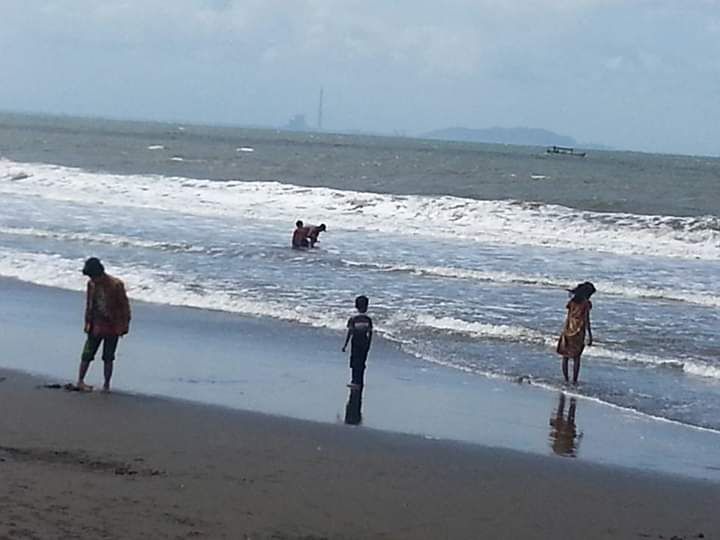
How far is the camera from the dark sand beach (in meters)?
7.05

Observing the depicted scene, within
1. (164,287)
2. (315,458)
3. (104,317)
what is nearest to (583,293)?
(104,317)

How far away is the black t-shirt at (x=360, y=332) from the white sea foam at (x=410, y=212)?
19.0 m

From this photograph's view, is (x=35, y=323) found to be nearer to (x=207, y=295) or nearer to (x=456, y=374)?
(x=207, y=295)

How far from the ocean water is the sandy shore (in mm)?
3338

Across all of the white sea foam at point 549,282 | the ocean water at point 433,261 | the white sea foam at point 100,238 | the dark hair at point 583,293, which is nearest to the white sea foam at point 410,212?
the ocean water at point 433,261

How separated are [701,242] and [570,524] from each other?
1041 inches

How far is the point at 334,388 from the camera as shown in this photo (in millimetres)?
11930

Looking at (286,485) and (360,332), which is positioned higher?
(360,332)

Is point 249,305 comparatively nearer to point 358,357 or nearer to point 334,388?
point 334,388

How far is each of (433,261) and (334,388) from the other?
1338 centimetres

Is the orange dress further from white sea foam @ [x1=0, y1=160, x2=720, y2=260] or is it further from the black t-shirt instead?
white sea foam @ [x1=0, y1=160, x2=720, y2=260]

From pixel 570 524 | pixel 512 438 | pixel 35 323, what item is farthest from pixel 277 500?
pixel 35 323

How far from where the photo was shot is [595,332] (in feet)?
55.1

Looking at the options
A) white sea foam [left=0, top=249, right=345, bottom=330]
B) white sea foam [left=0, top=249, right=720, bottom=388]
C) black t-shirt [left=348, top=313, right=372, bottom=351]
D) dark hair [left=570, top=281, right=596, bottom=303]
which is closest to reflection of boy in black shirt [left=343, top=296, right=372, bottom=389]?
black t-shirt [left=348, top=313, right=372, bottom=351]
